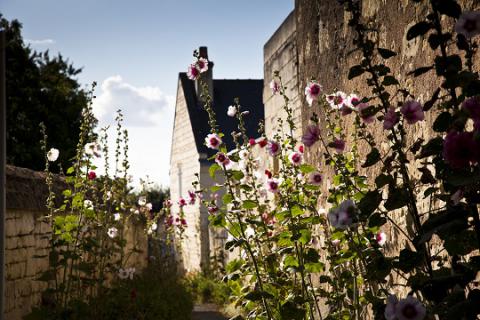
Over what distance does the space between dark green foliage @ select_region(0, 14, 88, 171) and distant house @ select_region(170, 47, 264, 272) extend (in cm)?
327

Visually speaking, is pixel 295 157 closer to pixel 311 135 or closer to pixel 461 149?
pixel 311 135

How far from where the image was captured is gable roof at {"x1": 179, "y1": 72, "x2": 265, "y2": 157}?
20594 mm

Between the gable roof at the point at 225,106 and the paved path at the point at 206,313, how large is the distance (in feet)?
28.2

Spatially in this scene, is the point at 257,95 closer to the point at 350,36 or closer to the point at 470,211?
the point at 350,36

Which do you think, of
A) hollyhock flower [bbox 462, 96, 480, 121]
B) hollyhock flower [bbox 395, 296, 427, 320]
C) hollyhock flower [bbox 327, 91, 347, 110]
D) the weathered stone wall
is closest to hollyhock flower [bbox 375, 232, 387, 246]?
hollyhock flower [bbox 327, 91, 347, 110]

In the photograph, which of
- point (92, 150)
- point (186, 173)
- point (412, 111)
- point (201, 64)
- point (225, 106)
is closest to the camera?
point (412, 111)

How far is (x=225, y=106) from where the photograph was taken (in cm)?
2219

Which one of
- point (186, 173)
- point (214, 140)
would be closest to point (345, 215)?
point (214, 140)

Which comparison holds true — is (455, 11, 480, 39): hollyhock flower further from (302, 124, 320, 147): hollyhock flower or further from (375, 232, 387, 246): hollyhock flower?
(375, 232, 387, 246): hollyhock flower

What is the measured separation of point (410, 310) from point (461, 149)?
0.66 meters

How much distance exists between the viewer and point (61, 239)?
577cm

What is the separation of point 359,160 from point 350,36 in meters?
0.84

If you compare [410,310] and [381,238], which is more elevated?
[381,238]

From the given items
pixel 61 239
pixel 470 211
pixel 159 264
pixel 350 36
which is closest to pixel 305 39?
pixel 350 36
